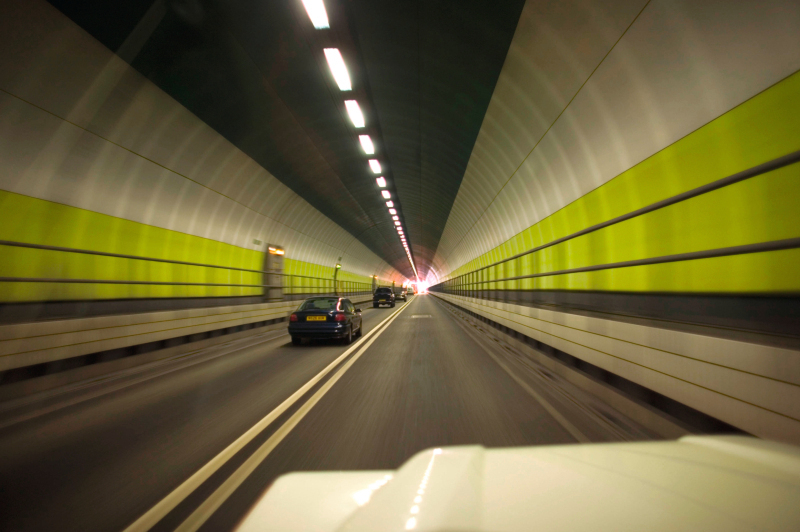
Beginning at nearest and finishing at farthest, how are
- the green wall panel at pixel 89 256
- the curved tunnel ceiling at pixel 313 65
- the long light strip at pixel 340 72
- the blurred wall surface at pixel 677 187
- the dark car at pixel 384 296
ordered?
1. the blurred wall surface at pixel 677 187
2. the green wall panel at pixel 89 256
3. the curved tunnel ceiling at pixel 313 65
4. the long light strip at pixel 340 72
5. the dark car at pixel 384 296

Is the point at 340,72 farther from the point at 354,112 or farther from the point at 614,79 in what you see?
the point at 614,79

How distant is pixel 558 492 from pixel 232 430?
3.62 m

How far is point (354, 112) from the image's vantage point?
11812 mm

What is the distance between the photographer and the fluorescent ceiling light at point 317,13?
7.28 meters

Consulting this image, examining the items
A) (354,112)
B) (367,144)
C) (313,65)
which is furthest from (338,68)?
(367,144)

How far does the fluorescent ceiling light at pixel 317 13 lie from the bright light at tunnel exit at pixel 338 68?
0.76 metres

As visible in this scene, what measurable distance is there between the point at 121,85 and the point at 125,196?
2606 millimetres

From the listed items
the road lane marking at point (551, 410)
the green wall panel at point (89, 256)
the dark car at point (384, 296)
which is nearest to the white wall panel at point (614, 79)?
the road lane marking at point (551, 410)

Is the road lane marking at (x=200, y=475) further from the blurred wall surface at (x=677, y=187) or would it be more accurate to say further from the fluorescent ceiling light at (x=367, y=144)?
the fluorescent ceiling light at (x=367, y=144)

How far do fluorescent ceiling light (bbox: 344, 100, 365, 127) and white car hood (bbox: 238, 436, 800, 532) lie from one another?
11.1 meters

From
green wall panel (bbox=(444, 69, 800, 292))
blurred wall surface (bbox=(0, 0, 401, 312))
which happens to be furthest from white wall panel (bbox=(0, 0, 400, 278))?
green wall panel (bbox=(444, 69, 800, 292))

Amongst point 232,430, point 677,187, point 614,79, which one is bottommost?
point 232,430

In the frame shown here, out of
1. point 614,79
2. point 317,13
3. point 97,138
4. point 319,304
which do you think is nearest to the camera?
point 614,79

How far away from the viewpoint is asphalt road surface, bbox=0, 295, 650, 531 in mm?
2592
